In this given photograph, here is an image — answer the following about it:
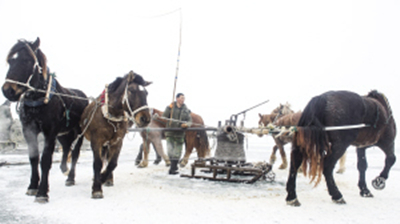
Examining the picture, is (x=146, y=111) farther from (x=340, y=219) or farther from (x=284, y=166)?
(x=284, y=166)

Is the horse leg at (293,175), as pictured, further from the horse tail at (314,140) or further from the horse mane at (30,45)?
the horse mane at (30,45)

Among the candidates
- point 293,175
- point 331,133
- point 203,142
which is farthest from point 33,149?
point 203,142

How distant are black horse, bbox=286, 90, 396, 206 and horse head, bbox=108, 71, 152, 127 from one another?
2669 millimetres

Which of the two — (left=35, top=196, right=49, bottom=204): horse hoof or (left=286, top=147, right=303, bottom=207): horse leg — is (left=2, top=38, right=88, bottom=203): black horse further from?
(left=286, top=147, right=303, bottom=207): horse leg

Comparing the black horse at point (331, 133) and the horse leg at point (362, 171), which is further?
the horse leg at point (362, 171)

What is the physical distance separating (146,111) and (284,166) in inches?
244

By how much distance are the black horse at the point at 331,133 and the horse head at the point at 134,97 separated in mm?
2669

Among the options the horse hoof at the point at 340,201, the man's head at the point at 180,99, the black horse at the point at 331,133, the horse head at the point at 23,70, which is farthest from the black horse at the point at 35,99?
the horse hoof at the point at 340,201

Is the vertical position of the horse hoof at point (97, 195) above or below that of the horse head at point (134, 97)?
below

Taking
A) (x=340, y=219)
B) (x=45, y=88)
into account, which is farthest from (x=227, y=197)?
(x=45, y=88)

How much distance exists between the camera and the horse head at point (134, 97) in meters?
4.81

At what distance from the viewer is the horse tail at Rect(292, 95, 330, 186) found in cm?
429

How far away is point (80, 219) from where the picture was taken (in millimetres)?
3375

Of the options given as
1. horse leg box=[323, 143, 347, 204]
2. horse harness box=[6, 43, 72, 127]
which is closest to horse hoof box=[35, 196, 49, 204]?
horse harness box=[6, 43, 72, 127]
